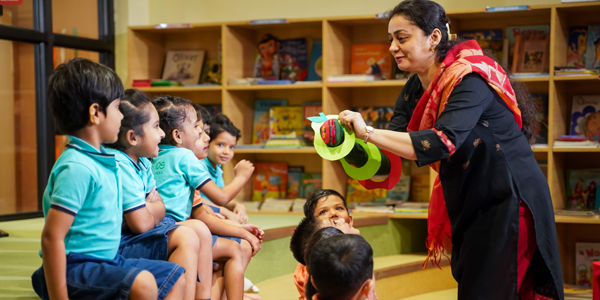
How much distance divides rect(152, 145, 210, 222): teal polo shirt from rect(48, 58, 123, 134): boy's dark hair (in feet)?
2.08

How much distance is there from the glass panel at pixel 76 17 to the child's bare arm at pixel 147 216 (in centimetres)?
265

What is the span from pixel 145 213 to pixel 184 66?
279 centimetres

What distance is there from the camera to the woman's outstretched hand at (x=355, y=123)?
150cm

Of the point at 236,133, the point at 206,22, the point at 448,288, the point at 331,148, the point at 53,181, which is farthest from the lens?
the point at 206,22

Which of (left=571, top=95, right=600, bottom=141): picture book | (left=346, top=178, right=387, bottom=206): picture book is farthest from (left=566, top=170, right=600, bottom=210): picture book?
(left=346, top=178, right=387, bottom=206): picture book

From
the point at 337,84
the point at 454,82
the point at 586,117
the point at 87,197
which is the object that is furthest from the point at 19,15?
the point at 586,117

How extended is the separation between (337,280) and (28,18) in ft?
10.9

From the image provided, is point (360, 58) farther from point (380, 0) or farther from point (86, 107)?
point (86, 107)

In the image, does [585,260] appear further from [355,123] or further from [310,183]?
[355,123]

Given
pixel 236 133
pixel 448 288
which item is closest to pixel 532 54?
pixel 448 288

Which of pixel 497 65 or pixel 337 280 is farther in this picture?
pixel 497 65

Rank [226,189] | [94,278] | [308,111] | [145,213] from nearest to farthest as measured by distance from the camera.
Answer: [94,278] < [145,213] < [226,189] < [308,111]

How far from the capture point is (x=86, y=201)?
136cm

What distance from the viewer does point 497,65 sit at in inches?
65.4
